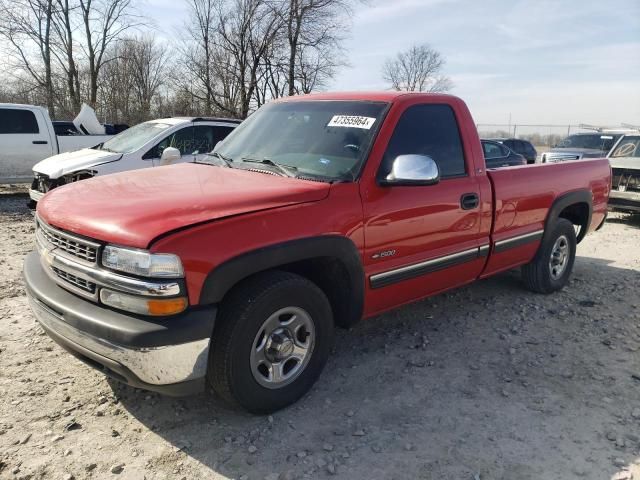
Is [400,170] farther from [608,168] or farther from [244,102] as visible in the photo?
[244,102]

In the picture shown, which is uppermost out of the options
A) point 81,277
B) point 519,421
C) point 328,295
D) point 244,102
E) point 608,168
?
point 244,102

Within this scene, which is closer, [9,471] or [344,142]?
[9,471]

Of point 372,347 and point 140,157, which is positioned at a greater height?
point 140,157

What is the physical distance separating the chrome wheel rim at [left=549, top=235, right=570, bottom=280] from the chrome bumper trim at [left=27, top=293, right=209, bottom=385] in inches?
159

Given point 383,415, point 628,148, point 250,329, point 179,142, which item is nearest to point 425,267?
point 383,415

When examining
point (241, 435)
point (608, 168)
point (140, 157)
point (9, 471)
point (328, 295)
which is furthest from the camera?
point (140, 157)

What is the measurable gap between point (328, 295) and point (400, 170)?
93cm

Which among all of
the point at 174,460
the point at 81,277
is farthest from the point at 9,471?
the point at 81,277

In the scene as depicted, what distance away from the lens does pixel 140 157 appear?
778cm

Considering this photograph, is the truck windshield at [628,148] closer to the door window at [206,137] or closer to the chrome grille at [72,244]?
the door window at [206,137]

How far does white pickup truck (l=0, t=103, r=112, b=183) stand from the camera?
1006 centimetres

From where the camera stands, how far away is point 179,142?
8.30 metres

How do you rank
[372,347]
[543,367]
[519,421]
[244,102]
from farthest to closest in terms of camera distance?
[244,102] < [372,347] < [543,367] < [519,421]

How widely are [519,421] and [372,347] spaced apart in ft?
4.08
